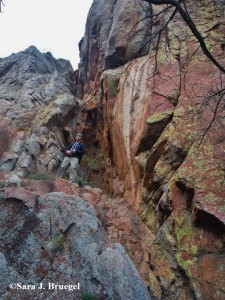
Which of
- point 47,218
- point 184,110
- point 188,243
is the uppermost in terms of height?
point 184,110

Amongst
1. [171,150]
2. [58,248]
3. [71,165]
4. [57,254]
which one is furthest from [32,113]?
[57,254]

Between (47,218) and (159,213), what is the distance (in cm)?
326

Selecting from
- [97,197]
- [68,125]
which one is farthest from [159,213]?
[68,125]

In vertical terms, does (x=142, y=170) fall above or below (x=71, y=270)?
above

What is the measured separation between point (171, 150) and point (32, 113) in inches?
370

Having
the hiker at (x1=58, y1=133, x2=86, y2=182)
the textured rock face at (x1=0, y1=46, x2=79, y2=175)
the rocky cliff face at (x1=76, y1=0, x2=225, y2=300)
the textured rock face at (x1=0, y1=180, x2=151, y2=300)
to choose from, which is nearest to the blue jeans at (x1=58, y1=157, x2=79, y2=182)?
the hiker at (x1=58, y1=133, x2=86, y2=182)

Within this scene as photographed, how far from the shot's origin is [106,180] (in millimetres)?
13891

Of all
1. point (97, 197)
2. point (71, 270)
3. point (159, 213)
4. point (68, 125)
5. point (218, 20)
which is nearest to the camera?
point (71, 270)

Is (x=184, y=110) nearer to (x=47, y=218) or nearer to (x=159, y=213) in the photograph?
(x=159, y=213)

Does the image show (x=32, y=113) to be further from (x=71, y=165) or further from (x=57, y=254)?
(x=57, y=254)

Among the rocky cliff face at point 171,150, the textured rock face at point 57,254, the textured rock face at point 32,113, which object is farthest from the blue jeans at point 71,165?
the textured rock face at point 57,254

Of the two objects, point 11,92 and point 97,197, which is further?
point 11,92

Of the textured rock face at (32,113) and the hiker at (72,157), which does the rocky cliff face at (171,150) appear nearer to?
the hiker at (72,157)

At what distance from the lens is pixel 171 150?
357 inches
